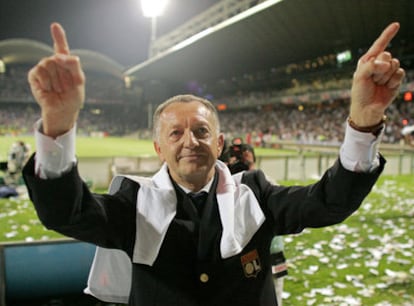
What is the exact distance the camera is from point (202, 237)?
1.87 meters

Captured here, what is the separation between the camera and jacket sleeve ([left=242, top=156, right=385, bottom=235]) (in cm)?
177

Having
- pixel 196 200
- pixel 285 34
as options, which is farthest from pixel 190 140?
pixel 285 34

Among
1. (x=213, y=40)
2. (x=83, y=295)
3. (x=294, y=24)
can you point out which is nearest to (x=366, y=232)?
(x=83, y=295)

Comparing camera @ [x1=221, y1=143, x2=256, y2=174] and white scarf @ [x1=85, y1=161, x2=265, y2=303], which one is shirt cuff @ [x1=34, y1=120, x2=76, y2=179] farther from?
camera @ [x1=221, y1=143, x2=256, y2=174]

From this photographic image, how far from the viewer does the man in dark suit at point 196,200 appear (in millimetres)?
A: 1578

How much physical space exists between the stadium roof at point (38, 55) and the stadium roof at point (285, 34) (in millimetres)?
23002

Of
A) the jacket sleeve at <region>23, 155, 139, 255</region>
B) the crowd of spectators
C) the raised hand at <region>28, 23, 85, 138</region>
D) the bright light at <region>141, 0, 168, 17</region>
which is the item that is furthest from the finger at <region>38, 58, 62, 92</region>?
the crowd of spectators

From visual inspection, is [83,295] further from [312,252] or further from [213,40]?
[213,40]

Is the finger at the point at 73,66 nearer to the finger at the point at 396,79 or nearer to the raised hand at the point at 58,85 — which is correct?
the raised hand at the point at 58,85

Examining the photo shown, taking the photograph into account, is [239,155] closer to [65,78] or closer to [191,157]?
[191,157]


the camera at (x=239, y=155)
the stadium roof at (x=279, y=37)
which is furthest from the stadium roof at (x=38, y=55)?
the camera at (x=239, y=155)

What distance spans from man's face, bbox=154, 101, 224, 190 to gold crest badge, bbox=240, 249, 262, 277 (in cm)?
43

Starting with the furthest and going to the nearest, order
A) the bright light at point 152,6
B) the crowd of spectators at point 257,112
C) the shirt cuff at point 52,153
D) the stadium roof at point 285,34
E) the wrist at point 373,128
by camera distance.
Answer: the crowd of spectators at point 257,112 → the bright light at point 152,6 → the stadium roof at point 285,34 → the wrist at point 373,128 → the shirt cuff at point 52,153

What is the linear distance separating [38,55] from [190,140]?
226 feet
